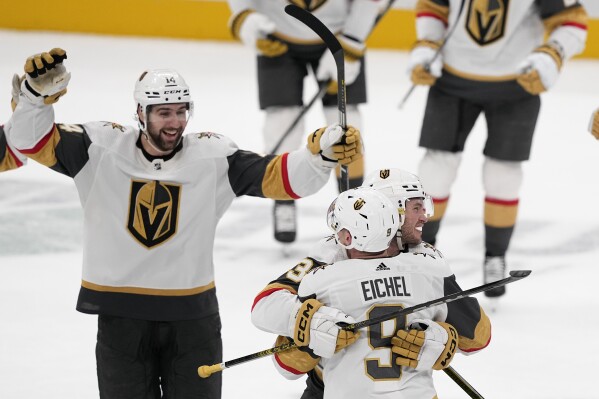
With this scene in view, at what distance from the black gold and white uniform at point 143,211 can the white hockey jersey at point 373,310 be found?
485mm

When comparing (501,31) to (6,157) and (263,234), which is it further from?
(6,157)

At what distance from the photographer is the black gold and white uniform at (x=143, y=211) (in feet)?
9.57

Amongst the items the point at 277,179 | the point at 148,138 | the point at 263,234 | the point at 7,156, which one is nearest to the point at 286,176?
the point at 277,179

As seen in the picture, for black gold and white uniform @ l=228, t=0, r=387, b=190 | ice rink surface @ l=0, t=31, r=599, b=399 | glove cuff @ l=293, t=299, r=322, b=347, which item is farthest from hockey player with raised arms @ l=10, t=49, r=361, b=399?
black gold and white uniform @ l=228, t=0, r=387, b=190

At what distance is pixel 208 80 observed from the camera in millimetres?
8250

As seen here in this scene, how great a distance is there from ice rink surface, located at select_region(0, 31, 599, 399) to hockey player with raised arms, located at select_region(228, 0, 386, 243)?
1.49ft

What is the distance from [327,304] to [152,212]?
57 cm

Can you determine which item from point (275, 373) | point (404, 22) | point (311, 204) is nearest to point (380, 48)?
point (404, 22)

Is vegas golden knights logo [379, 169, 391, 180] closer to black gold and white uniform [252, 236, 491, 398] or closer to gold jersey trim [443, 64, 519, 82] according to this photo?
black gold and white uniform [252, 236, 491, 398]

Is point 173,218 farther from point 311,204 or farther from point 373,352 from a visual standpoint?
point 311,204

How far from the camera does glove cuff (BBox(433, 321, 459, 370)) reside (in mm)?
2537

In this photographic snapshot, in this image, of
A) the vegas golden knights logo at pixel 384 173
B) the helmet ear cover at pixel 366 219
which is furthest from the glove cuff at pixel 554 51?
the helmet ear cover at pixel 366 219

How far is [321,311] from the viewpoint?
2.48 meters

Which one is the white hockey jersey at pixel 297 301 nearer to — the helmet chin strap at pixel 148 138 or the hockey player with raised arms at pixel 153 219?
the hockey player with raised arms at pixel 153 219
